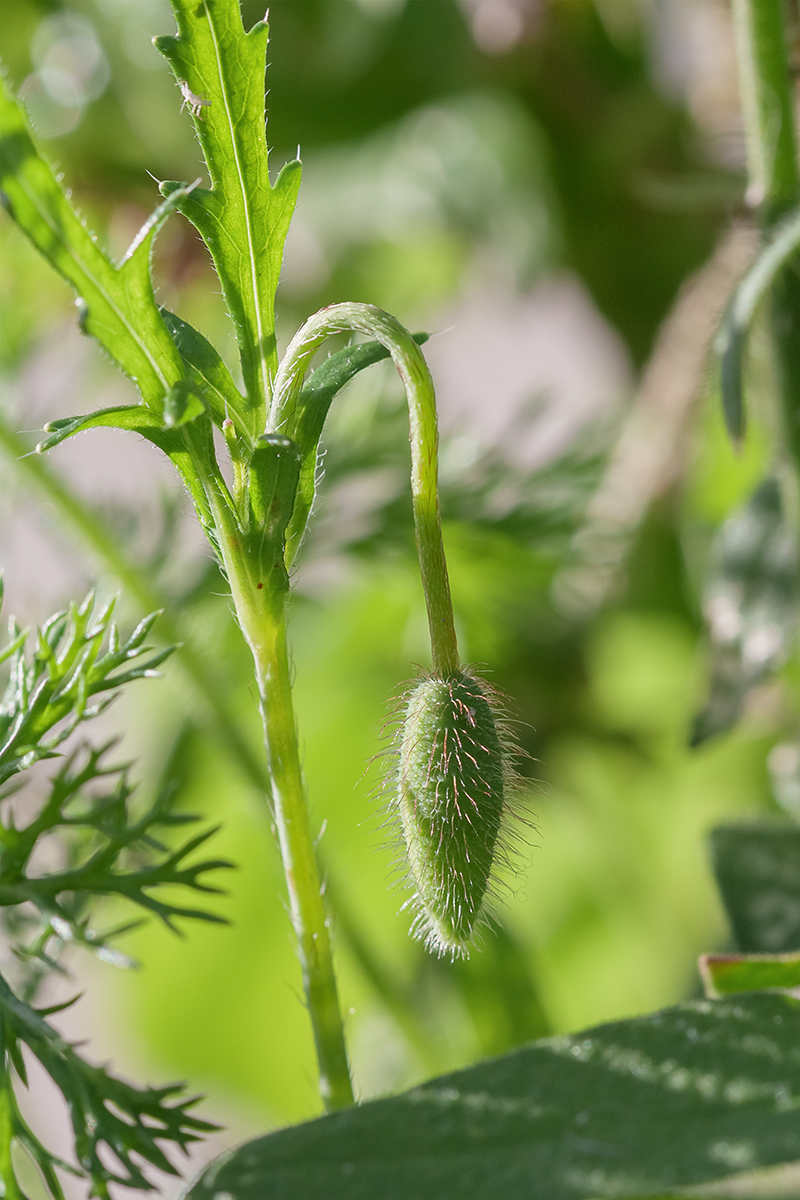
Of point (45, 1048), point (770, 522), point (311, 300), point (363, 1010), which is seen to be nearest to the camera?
point (45, 1048)

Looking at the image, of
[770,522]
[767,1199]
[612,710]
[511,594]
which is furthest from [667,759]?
[767,1199]

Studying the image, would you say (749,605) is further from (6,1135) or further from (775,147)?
(6,1135)

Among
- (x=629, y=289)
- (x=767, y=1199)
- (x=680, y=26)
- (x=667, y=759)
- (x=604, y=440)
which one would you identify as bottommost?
(x=767, y=1199)

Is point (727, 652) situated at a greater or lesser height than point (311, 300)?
lesser

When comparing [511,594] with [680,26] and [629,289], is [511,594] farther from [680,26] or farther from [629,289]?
[680,26]

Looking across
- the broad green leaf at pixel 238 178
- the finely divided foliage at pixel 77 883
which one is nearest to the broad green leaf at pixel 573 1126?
the finely divided foliage at pixel 77 883

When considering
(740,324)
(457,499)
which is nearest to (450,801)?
(740,324)

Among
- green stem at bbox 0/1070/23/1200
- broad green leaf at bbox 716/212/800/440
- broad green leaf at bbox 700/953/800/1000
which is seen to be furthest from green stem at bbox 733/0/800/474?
green stem at bbox 0/1070/23/1200
